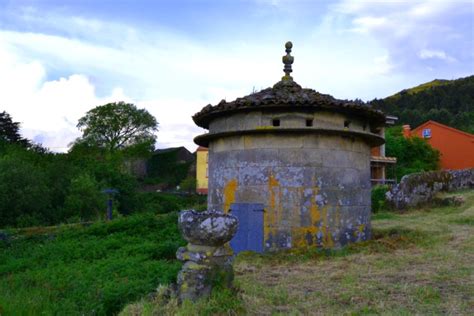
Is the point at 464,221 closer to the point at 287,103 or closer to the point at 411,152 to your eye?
the point at 287,103

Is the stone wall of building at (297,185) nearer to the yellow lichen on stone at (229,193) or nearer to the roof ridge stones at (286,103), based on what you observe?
the yellow lichen on stone at (229,193)

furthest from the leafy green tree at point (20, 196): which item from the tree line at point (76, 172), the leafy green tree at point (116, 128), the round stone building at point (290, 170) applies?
the leafy green tree at point (116, 128)

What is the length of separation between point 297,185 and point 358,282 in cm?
294

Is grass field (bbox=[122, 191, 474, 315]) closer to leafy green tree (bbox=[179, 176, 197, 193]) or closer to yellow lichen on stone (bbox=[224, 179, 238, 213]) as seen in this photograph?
yellow lichen on stone (bbox=[224, 179, 238, 213])

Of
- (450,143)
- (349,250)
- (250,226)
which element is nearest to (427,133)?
(450,143)

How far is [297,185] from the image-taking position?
8.94 m

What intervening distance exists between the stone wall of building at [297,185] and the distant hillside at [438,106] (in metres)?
40.7

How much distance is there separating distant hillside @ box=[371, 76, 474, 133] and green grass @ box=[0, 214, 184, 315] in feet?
135

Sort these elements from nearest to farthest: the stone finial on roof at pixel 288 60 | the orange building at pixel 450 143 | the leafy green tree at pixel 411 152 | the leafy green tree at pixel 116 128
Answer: the stone finial on roof at pixel 288 60
the orange building at pixel 450 143
the leafy green tree at pixel 411 152
the leafy green tree at pixel 116 128

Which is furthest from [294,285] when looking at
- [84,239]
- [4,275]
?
[84,239]

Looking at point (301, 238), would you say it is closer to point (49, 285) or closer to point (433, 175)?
point (49, 285)

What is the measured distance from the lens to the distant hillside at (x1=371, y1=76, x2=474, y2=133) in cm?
4816

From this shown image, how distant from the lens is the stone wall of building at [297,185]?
8.93m

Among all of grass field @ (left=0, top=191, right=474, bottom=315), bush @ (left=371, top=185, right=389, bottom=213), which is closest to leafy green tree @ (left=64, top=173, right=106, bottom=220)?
grass field @ (left=0, top=191, right=474, bottom=315)
